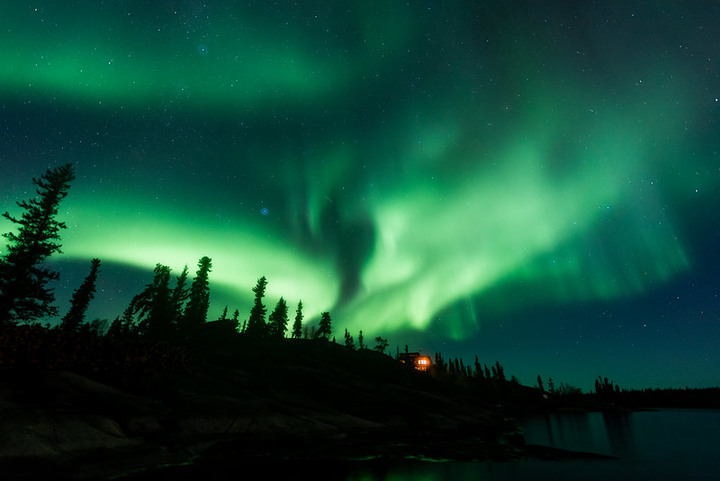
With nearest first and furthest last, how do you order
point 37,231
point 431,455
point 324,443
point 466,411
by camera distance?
point 431,455 < point 324,443 < point 37,231 < point 466,411

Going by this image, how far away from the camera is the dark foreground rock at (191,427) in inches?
520

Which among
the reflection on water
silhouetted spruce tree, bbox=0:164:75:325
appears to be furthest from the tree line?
the reflection on water

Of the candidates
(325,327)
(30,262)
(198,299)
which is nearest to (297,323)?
(325,327)

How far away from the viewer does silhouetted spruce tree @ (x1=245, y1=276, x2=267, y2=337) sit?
304ft

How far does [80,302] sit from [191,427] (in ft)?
225

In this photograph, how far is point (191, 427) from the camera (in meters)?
18.9

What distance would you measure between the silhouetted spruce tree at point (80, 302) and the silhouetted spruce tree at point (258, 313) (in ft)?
118

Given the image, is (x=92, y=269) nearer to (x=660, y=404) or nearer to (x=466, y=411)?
(x=466, y=411)

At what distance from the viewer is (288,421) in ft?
76.4

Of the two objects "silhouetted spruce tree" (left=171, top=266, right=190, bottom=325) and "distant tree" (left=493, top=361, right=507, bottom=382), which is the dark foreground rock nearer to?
"silhouetted spruce tree" (left=171, top=266, right=190, bottom=325)

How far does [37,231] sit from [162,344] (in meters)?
21.4

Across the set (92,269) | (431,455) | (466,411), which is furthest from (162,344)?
(92,269)

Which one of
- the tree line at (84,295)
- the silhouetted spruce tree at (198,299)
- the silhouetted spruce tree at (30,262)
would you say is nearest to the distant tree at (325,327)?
the tree line at (84,295)

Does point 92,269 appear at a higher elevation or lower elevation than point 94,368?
higher
